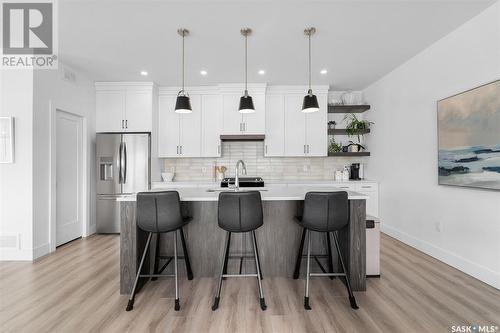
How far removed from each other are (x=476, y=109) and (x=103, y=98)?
5.54 metres

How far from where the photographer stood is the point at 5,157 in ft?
10.4

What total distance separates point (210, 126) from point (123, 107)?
1.63 m

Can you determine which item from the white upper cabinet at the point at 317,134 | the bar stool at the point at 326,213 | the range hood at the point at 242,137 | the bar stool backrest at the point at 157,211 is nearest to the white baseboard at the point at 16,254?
the bar stool backrest at the point at 157,211

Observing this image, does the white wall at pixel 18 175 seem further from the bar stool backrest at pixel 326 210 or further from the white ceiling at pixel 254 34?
the bar stool backrest at pixel 326 210

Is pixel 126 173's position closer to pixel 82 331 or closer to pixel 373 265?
pixel 82 331

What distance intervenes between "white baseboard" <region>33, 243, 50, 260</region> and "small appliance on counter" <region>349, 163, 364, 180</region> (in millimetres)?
5229

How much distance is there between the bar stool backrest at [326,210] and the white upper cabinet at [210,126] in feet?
9.89

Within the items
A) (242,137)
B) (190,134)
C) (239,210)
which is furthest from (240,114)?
(239,210)

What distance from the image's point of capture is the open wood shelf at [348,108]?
4840 mm

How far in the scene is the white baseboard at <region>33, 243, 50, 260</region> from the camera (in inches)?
126

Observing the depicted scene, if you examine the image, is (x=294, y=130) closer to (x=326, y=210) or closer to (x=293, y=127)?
(x=293, y=127)

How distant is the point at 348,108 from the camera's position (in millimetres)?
4910

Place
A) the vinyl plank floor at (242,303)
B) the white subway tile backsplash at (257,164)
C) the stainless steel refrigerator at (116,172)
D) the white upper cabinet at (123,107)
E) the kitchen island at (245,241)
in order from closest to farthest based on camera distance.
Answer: the vinyl plank floor at (242,303)
the kitchen island at (245,241)
the stainless steel refrigerator at (116,172)
the white upper cabinet at (123,107)
the white subway tile backsplash at (257,164)

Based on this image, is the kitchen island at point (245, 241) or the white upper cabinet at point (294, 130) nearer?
the kitchen island at point (245, 241)
